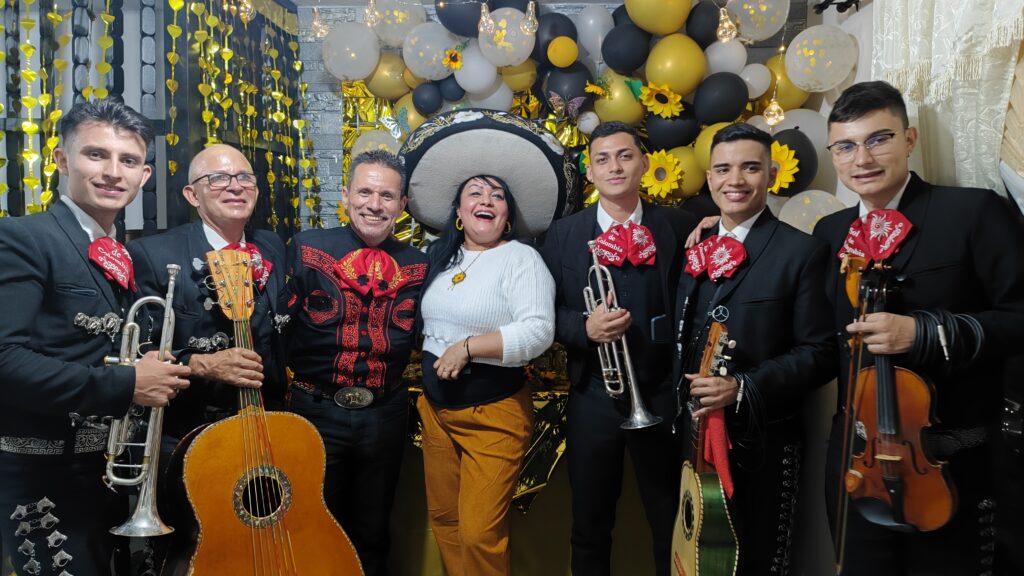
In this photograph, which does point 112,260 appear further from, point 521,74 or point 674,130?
point 674,130

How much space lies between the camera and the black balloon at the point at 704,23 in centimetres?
418

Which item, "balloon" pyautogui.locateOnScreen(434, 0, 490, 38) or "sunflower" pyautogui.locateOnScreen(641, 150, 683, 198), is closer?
"sunflower" pyautogui.locateOnScreen(641, 150, 683, 198)

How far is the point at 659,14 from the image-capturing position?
4094 millimetres

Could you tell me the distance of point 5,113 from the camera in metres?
4.10

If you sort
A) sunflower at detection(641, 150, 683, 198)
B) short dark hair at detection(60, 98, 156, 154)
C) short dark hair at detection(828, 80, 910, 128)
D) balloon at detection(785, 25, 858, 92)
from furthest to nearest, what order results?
sunflower at detection(641, 150, 683, 198) < balloon at detection(785, 25, 858, 92) < short dark hair at detection(60, 98, 156, 154) < short dark hair at detection(828, 80, 910, 128)

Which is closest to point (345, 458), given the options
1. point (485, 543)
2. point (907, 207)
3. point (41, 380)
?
point (485, 543)

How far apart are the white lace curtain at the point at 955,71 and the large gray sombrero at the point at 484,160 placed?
1497mm

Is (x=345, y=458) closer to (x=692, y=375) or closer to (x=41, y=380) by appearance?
(x=41, y=380)

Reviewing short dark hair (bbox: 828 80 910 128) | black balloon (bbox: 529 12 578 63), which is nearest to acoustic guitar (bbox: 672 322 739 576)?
short dark hair (bbox: 828 80 910 128)

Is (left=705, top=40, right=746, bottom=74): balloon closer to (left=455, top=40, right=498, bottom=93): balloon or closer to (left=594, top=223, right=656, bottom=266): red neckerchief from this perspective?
A: (left=455, top=40, right=498, bottom=93): balloon

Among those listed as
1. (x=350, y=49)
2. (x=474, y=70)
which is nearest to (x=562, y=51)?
(x=474, y=70)

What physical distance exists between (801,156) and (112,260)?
3463 mm

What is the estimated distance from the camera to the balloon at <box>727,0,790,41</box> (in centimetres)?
396

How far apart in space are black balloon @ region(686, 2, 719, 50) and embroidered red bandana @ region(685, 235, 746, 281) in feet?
6.84
